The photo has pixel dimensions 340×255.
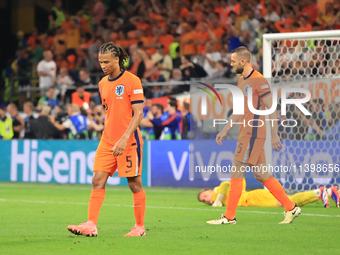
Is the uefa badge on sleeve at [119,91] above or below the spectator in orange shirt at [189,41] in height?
below

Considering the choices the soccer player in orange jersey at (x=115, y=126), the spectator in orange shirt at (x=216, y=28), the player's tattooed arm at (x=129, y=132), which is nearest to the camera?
the player's tattooed arm at (x=129, y=132)

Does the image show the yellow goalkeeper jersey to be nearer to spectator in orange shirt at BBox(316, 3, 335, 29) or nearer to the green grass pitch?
the green grass pitch

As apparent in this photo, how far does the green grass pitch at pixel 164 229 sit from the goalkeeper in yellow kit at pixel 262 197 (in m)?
0.16

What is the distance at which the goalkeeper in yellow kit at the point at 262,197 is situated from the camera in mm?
8414

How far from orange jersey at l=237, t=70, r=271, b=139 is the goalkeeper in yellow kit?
204 cm

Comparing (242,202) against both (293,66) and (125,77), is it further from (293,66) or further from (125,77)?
(125,77)

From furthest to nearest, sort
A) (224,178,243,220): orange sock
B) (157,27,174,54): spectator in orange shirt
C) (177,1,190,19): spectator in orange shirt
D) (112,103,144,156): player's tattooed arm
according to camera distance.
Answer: (177,1,190,19): spectator in orange shirt → (157,27,174,54): spectator in orange shirt → (224,178,243,220): orange sock → (112,103,144,156): player's tattooed arm

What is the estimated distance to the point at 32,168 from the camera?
13.8 m

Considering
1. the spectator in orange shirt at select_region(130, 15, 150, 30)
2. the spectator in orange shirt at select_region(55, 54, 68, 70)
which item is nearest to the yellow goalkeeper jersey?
the spectator in orange shirt at select_region(130, 15, 150, 30)

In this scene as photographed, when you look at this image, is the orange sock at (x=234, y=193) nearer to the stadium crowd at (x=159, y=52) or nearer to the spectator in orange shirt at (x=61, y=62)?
the stadium crowd at (x=159, y=52)

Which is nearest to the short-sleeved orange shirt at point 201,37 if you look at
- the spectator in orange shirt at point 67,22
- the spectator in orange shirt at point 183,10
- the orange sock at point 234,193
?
the spectator in orange shirt at point 183,10

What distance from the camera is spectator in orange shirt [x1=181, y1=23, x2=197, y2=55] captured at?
16.8 meters

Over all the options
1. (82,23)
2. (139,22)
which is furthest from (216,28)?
(82,23)

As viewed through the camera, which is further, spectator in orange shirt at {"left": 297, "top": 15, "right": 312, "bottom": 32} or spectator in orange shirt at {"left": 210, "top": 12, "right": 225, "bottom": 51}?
spectator in orange shirt at {"left": 210, "top": 12, "right": 225, "bottom": 51}
